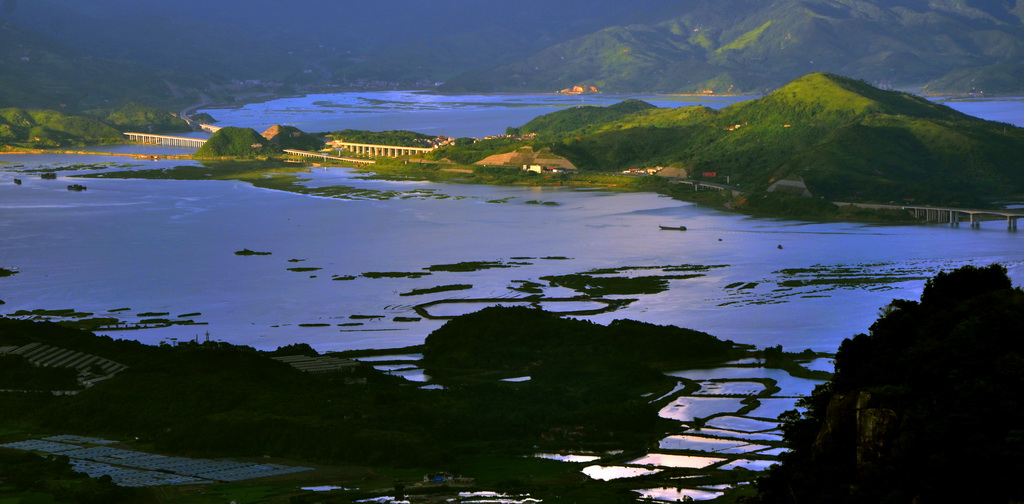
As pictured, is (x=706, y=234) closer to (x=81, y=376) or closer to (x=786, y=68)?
(x=81, y=376)

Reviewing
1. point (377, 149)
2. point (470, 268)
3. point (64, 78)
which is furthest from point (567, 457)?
point (64, 78)

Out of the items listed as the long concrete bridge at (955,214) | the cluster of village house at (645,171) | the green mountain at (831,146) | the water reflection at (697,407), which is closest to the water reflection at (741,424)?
the water reflection at (697,407)

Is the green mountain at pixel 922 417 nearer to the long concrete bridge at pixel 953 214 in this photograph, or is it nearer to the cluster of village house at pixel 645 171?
the long concrete bridge at pixel 953 214

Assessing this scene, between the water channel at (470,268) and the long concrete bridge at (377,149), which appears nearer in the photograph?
the water channel at (470,268)

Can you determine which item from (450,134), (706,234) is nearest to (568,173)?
(706,234)

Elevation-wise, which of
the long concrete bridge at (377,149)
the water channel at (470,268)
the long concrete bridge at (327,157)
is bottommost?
the water channel at (470,268)

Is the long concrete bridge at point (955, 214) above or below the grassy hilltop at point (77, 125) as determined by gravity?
below
